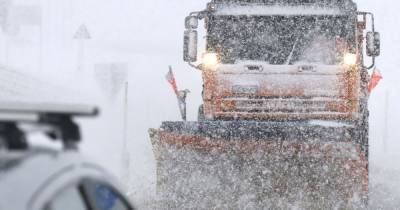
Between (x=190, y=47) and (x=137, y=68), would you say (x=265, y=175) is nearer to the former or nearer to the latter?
(x=190, y=47)

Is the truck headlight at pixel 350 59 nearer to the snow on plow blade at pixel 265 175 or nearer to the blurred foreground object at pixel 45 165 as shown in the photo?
the snow on plow blade at pixel 265 175

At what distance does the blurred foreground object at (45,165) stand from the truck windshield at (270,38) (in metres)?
8.40

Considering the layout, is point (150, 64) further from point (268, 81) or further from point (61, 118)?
point (61, 118)

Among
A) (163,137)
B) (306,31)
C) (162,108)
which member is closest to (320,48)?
(306,31)

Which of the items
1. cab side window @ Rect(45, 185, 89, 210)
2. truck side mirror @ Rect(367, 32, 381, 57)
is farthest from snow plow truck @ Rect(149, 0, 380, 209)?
cab side window @ Rect(45, 185, 89, 210)

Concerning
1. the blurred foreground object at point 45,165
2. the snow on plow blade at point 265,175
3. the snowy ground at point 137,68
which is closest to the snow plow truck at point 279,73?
the snow on plow blade at point 265,175

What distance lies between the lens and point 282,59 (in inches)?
414

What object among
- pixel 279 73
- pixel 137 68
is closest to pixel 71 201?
pixel 279 73

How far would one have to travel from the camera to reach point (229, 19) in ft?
34.9

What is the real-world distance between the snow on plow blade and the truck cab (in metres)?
2.07

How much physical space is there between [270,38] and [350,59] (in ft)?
3.70

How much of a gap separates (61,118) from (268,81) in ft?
27.7

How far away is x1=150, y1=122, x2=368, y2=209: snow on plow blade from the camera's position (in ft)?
26.0

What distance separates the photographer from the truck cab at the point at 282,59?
10.2 metres
